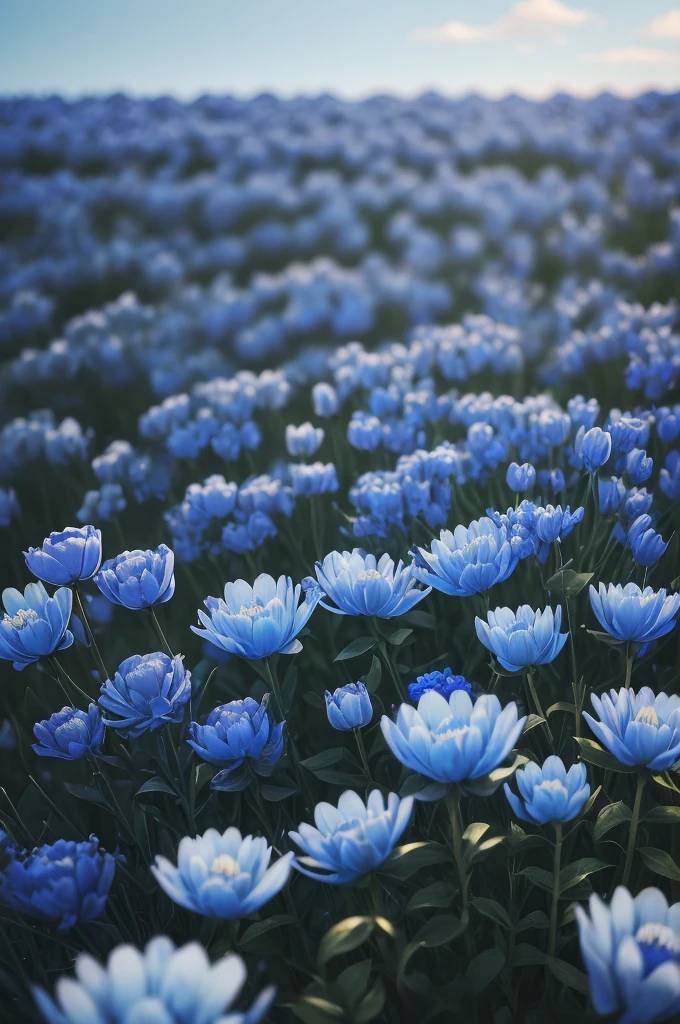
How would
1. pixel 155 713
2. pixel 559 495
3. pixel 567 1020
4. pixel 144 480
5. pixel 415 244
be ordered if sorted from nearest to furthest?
pixel 567 1020
pixel 155 713
pixel 559 495
pixel 144 480
pixel 415 244

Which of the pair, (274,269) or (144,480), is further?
(274,269)

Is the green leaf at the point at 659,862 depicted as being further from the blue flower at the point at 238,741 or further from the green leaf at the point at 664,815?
the blue flower at the point at 238,741

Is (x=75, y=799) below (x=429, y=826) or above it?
below


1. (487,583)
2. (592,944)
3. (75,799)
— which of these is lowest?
(75,799)

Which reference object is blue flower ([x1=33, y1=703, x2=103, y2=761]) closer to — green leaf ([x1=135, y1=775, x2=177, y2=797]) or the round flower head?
green leaf ([x1=135, y1=775, x2=177, y2=797])

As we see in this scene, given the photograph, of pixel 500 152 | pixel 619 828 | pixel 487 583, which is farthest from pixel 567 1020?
pixel 500 152

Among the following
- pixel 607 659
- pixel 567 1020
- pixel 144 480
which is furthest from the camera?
pixel 144 480

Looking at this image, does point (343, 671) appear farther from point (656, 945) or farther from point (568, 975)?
point (656, 945)

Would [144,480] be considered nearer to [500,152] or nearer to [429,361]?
[429,361]
